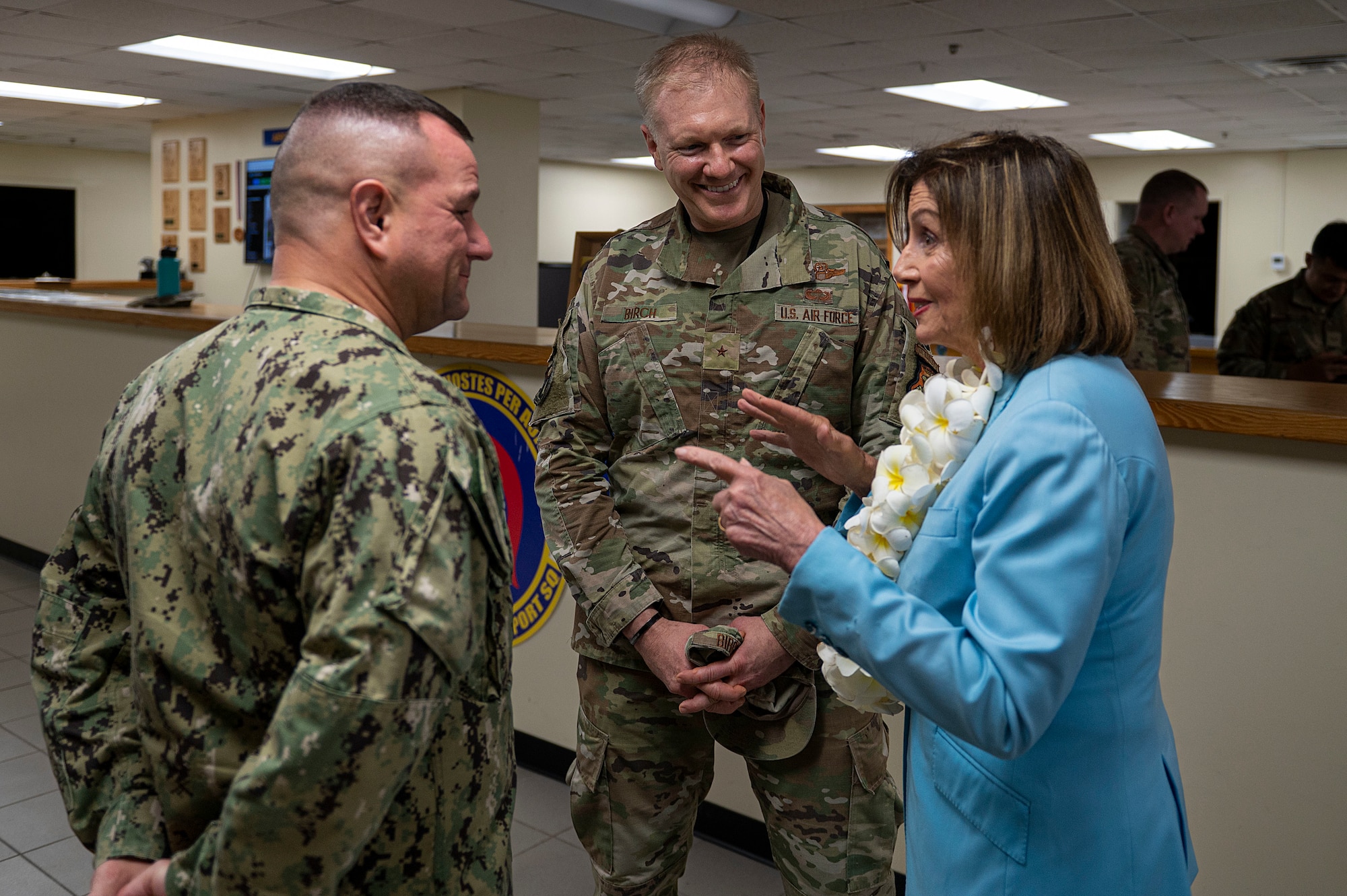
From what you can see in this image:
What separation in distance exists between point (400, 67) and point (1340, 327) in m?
6.36

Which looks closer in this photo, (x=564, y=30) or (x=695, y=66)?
(x=695, y=66)

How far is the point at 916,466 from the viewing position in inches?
50.5

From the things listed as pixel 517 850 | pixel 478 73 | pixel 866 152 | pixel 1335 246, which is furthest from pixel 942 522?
pixel 866 152

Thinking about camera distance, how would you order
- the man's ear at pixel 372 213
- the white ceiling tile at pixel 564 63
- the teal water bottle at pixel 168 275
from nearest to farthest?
the man's ear at pixel 372 213, the teal water bottle at pixel 168 275, the white ceiling tile at pixel 564 63

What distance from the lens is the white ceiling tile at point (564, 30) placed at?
20.3 ft

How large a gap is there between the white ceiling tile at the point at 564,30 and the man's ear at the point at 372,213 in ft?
17.7

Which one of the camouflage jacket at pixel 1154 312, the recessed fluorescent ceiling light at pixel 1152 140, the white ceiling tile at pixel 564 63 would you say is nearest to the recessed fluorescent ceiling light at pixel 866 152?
the recessed fluorescent ceiling light at pixel 1152 140

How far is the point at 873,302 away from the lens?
181cm

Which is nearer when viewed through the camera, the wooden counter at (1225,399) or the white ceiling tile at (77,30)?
the wooden counter at (1225,399)

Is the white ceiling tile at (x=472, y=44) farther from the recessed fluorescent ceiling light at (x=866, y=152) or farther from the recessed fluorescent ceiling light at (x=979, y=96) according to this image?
the recessed fluorescent ceiling light at (x=866, y=152)

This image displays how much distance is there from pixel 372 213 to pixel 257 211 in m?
9.54

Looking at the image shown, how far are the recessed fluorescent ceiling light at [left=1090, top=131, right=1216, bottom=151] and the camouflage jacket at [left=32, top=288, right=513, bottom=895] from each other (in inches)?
429

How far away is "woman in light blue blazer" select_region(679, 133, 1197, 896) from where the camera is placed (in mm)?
1018

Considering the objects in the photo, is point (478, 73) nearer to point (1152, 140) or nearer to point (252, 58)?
point (252, 58)
